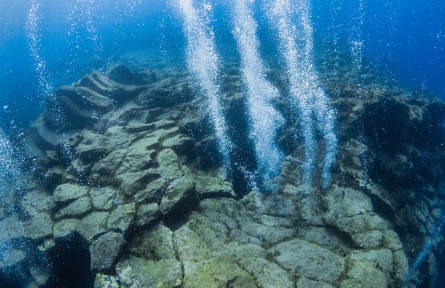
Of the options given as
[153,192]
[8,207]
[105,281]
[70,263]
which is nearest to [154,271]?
[105,281]

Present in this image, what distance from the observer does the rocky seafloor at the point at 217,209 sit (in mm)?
4145

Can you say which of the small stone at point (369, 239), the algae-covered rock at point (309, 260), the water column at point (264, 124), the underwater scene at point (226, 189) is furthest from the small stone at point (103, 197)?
the small stone at point (369, 239)

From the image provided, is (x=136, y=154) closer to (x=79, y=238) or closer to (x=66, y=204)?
(x=66, y=204)

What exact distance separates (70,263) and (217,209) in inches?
118

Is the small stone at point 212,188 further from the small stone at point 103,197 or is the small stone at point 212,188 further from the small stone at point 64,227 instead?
the small stone at point 64,227

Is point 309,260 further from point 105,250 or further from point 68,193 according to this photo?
point 68,193

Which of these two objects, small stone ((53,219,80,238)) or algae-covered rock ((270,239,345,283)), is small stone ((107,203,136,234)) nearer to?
small stone ((53,219,80,238))

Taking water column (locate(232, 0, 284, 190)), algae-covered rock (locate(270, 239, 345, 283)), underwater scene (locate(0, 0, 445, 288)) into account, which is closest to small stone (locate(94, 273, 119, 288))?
underwater scene (locate(0, 0, 445, 288))

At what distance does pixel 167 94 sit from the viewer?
1054 centimetres

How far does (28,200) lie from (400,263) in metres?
7.54

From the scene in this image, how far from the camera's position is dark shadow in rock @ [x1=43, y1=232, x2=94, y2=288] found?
16.5 ft

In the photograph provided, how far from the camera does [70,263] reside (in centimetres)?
532

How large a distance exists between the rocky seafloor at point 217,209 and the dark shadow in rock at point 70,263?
0.02m

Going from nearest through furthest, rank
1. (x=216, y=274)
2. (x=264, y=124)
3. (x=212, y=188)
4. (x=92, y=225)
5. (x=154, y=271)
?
(x=216, y=274)
(x=154, y=271)
(x=92, y=225)
(x=212, y=188)
(x=264, y=124)
